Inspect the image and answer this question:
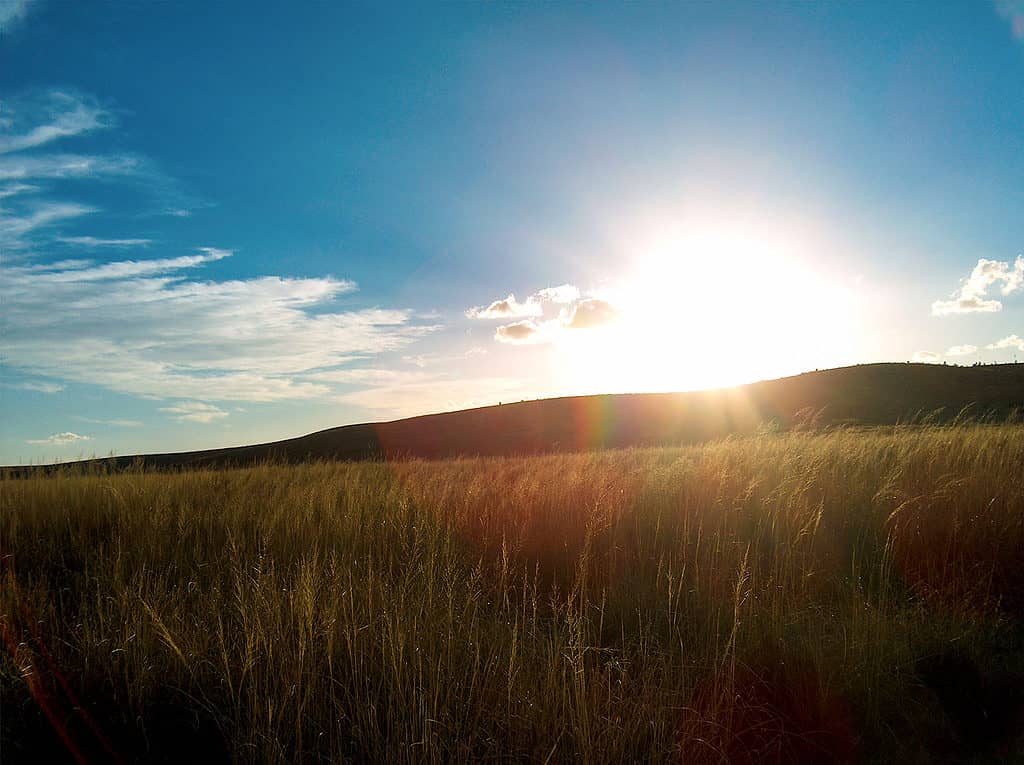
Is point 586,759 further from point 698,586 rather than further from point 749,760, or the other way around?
point 698,586

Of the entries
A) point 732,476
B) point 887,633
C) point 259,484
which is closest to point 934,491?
point 732,476

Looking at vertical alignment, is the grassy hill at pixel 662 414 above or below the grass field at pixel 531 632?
above

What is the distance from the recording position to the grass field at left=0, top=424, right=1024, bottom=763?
2.49 m

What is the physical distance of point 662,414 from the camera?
4122cm

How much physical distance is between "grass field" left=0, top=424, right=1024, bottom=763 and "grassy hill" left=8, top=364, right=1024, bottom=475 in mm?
27087

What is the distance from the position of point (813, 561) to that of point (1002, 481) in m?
2.97

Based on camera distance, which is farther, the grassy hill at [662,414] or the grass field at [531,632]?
the grassy hill at [662,414]

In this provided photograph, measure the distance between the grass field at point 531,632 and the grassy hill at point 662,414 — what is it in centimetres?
2709

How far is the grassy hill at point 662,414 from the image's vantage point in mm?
35156

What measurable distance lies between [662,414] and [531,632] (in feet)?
129

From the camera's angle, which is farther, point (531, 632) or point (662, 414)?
point (662, 414)

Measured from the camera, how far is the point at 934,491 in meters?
5.94

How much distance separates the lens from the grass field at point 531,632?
8.18ft

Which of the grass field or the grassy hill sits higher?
the grassy hill
